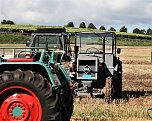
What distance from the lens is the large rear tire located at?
5645 millimetres

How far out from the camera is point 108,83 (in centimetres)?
1188

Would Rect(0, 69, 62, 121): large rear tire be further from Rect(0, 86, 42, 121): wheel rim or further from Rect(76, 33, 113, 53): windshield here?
Rect(76, 33, 113, 53): windshield

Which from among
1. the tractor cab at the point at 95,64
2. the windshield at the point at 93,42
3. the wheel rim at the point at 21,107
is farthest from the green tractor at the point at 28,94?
the windshield at the point at 93,42

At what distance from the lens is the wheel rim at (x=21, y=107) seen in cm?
569

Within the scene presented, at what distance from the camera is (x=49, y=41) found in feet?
45.7

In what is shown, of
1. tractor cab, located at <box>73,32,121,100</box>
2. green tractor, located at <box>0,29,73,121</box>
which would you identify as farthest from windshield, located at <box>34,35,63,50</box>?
green tractor, located at <box>0,29,73,121</box>

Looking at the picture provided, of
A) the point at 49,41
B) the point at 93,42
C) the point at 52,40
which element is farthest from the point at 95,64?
the point at 49,41

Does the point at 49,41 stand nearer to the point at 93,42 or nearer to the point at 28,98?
the point at 93,42

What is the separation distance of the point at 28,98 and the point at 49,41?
828 cm

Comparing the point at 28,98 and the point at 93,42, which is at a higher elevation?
→ the point at 93,42

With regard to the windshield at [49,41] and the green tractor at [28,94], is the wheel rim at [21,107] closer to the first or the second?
the green tractor at [28,94]

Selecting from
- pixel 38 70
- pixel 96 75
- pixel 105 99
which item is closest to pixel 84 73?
pixel 96 75

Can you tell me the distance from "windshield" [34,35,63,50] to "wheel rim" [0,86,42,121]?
25.8ft

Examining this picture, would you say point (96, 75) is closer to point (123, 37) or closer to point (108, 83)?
point (108, 83)
